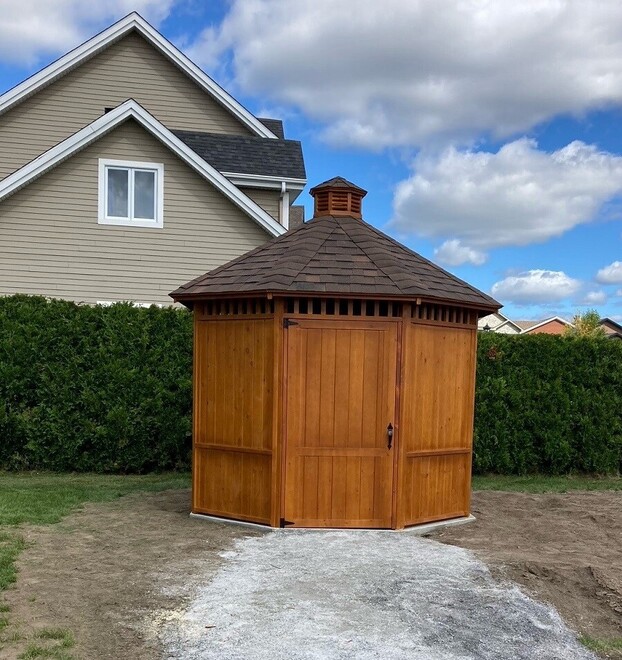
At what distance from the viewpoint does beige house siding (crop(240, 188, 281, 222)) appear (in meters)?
18.2

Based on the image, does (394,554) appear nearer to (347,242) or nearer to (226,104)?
(347,242)

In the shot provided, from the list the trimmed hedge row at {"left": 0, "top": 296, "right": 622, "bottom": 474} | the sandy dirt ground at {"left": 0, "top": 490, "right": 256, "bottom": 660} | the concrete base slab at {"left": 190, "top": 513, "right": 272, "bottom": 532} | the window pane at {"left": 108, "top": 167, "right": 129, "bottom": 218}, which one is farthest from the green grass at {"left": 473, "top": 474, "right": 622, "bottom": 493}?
the window pane at {"left": 108, "top": 167, "right": 129, "bottom": 218}

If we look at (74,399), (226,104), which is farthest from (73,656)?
(226,104)

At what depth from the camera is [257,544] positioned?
750cm

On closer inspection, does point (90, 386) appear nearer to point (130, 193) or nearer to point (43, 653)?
point (130, 193)

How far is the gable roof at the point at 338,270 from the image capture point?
7871mm

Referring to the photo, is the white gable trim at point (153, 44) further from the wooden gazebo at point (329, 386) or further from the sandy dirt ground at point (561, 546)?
the sandy dirt ground at point (561, 546)

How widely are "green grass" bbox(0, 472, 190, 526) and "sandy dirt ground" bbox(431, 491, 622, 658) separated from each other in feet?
14.8

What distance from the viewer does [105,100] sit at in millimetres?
18172

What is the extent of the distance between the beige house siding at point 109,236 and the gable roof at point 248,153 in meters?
2.04

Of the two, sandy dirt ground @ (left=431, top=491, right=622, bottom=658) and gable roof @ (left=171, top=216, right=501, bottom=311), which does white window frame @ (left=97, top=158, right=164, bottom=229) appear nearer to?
gable roof @ (left=171, top=216, right=501, bottom=311)

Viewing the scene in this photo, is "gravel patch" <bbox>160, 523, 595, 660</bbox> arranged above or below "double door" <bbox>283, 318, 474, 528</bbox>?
below

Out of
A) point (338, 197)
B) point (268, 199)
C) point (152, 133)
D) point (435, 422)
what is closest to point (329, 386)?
point (435, 422)

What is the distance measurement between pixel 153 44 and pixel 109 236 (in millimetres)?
5930
